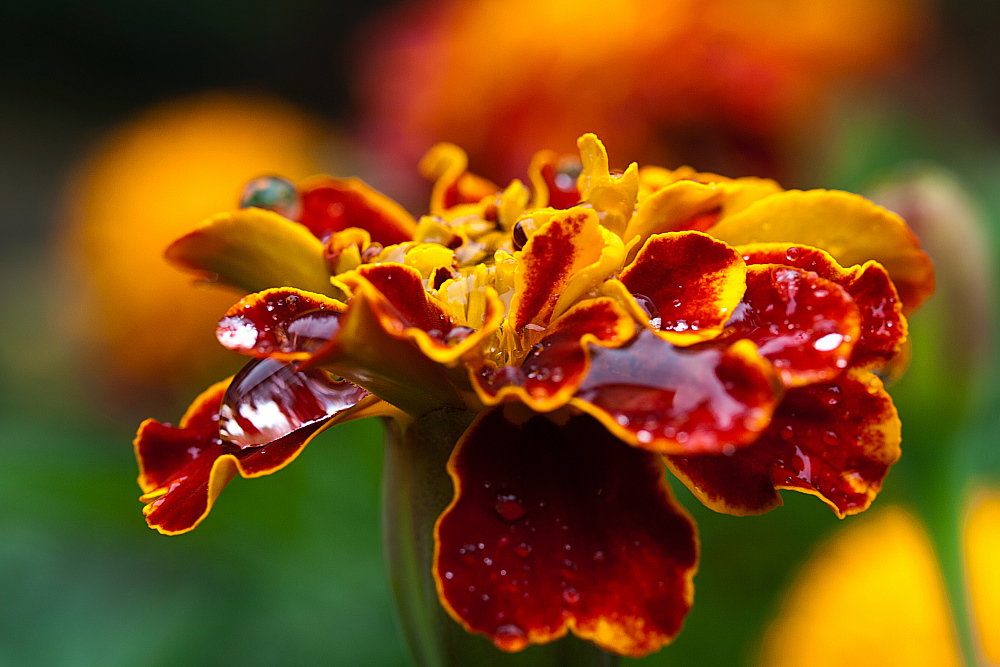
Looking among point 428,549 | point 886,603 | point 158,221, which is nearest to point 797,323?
point 428,549

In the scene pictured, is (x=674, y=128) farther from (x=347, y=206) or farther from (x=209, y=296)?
(x=209, y=296)

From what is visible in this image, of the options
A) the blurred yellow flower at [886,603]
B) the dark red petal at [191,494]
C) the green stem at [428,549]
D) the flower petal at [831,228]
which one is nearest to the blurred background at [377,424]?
the blurred yellow flower at [886,603]

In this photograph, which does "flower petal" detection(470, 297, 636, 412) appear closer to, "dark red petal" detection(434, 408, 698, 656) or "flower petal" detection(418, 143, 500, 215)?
"dark red petal" detection(434, 408, 698, 656)

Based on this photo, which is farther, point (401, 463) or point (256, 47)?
point (256, 47)

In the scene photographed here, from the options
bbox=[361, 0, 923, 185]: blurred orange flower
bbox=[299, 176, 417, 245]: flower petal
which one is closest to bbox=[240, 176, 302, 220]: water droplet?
bbox=[299, 176, 417, 245]: flower petal

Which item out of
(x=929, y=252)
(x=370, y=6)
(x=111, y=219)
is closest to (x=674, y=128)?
(x=929, y=252)

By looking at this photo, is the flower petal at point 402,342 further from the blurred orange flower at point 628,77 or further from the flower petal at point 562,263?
the blurred orange flower at point 628,77
